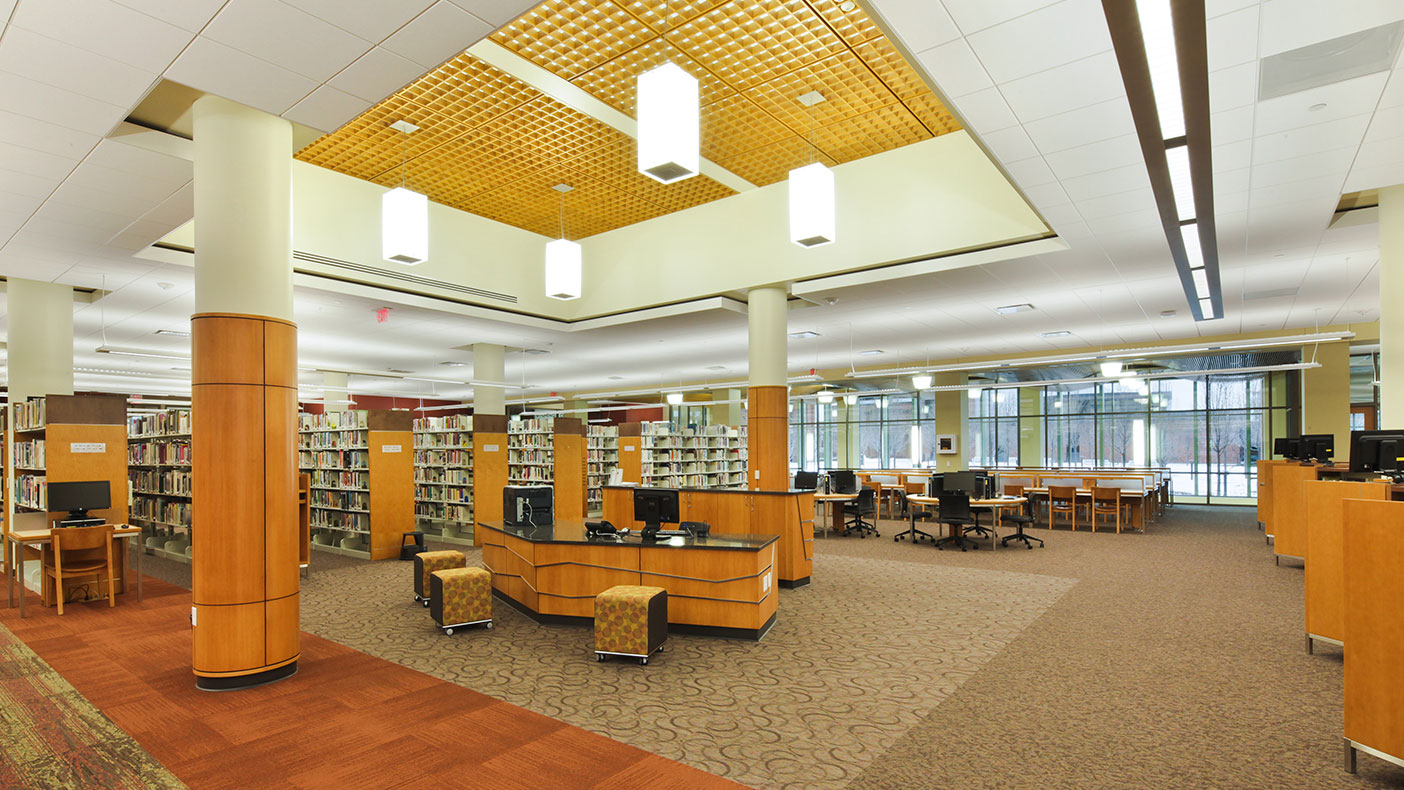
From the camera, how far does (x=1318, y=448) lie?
438 inches

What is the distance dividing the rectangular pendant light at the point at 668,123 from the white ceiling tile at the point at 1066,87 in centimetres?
211

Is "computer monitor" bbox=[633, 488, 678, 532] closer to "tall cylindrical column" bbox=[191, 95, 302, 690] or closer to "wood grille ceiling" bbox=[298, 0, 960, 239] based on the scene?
"tall cylindrical column" bbox=[191, 95, 302, 690]

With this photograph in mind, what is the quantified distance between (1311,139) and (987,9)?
3.45m

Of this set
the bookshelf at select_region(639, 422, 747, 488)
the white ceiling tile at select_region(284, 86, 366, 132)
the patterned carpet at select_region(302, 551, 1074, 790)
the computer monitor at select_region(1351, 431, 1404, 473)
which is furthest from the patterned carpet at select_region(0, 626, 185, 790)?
the bookshelf at select_region(639, 422, 747, 488)

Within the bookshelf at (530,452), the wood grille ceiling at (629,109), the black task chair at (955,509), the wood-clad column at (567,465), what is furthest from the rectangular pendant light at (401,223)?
the black task chair at (955,509)

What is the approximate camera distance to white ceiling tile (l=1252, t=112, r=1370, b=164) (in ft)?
17.1

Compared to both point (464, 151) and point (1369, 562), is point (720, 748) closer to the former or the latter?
point (1369, 562)

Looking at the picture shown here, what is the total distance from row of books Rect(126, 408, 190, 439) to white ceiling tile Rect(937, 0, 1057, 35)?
39.5 ft

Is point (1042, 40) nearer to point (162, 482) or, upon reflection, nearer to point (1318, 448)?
point (1318, 448)

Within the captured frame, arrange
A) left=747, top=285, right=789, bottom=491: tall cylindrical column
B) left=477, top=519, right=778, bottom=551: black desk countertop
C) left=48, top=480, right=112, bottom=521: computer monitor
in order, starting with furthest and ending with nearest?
left=747, top=285, right=789, bottom=491: tall cylindrical column → left=48, top=480, right=112, bottom=521: computer monitor → left=477, top=519, right=778, bottom=551: black desk countertop

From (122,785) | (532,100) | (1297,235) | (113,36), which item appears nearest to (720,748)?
(122,785)

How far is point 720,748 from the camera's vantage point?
393 cm

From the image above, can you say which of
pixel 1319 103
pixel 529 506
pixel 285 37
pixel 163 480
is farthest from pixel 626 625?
pixel 163 480

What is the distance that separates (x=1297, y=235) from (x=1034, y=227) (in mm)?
2958
